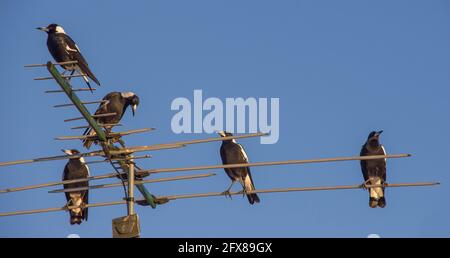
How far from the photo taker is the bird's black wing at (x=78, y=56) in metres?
10.0

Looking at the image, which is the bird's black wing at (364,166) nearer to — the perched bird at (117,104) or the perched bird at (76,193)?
the perched bird at (76,193)

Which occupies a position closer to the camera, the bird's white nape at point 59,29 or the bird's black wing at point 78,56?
the bird's black wing at point 78,56

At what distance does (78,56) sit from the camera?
1075cm

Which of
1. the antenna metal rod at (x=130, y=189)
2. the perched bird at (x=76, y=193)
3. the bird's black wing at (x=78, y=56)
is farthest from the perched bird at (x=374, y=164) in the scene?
the antenna metal rod at (x=130, y=189)

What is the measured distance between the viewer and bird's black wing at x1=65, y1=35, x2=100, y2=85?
33.0 feet

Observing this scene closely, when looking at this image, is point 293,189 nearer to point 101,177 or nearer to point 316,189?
point 316,189

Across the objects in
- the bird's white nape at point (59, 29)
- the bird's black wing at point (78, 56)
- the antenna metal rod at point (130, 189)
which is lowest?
the antenna metal rod at point (130, 189)

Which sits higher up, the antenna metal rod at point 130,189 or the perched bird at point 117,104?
the perched bird at point 117,104

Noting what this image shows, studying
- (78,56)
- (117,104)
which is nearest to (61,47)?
(78,56)

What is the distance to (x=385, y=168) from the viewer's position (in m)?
13.8

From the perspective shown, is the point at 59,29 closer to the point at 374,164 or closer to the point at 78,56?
the point at 78,56

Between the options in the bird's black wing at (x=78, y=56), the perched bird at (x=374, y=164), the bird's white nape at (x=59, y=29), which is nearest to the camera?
the bird's black wing at (x=78, y=56)

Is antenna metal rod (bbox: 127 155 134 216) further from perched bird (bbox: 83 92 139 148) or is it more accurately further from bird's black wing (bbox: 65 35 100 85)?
perched bird (bbox: 83 92 139 148)
